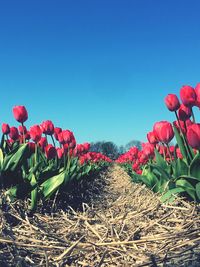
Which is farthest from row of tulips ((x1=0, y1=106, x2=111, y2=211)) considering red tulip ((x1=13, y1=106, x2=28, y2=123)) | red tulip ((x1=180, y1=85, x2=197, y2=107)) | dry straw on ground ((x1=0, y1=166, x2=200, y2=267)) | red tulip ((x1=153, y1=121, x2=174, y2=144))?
red tulip ((x1=180, y1=85, x2=197, y2=107))

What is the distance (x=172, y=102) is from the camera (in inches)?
146

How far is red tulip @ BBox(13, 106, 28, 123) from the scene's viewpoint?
15.3ft

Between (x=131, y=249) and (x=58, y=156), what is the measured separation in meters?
3.18

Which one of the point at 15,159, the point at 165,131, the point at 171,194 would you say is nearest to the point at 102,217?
the point at 171,194

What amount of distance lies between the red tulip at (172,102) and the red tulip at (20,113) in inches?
72.6

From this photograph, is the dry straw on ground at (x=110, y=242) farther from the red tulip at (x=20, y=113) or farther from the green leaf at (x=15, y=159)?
the red tulip at (x=20, y=113)

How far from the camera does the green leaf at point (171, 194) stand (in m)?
3.49

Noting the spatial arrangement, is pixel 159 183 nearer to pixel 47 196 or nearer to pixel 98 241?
pixel 47 196

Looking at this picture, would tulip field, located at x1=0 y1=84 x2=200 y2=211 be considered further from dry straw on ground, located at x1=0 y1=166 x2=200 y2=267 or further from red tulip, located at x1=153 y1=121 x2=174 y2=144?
dry straw on ground, located at x1=0 y1=166 x2=200 y2=267

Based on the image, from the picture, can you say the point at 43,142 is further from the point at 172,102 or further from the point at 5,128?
the point at 172,102

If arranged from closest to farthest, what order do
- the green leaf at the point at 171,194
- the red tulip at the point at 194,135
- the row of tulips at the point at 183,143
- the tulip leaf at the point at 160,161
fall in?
the red tulip at the point at 194,135
the row of tulips at the point at 183,143
the green leaf at the point at 171,194
the tulip leaf at the point at 160,161

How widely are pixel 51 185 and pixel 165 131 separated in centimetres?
135

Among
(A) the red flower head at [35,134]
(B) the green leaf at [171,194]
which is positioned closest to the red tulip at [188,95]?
(B) the green leaf at [171,194]

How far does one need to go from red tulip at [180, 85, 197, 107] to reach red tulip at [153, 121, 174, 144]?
0.55 meters
